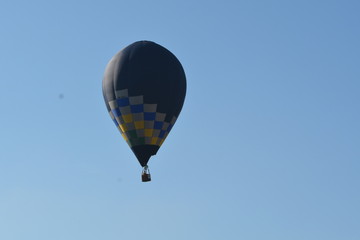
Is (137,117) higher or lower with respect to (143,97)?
lower

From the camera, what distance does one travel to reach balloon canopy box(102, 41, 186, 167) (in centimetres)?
18225

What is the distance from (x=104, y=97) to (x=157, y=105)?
3.93 m

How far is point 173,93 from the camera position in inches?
7195

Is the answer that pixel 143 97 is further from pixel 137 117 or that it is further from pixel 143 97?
pixel 137 117

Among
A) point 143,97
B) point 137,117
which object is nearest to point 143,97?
point 143,97

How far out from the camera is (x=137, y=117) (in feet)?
598

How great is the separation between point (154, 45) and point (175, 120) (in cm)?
512

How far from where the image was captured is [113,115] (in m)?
183

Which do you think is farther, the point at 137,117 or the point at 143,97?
the point at 137,117

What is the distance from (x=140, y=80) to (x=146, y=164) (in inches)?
215

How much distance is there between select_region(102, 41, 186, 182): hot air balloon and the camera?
18225 centimetres

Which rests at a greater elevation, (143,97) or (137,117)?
(143,97)

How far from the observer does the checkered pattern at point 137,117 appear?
182 metres

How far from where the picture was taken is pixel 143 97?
182 m
